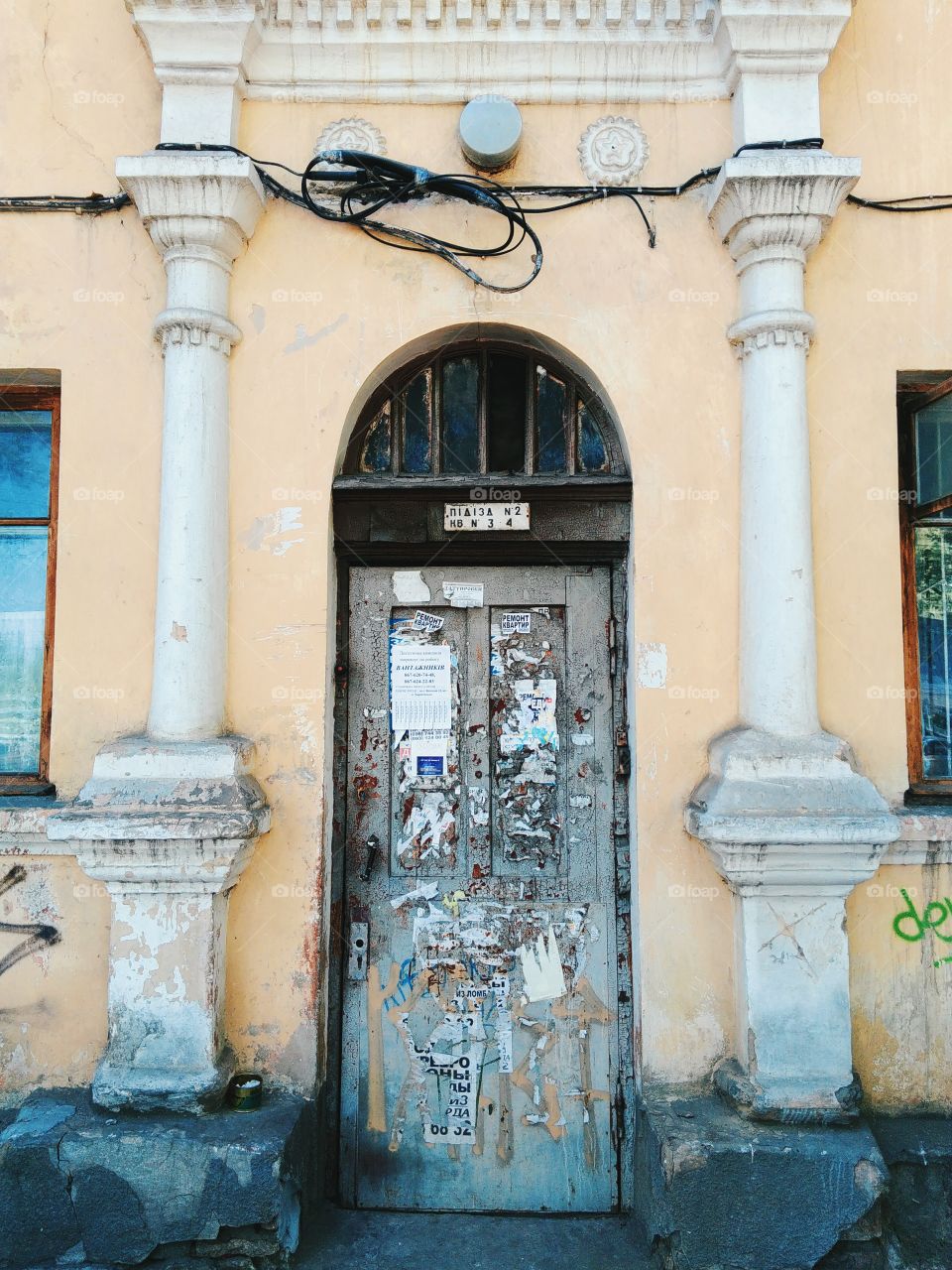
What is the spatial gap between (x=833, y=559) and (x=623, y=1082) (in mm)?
2394

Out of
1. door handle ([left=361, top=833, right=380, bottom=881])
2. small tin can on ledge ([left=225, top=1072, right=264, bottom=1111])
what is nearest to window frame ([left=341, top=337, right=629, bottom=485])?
door handle ([left=361, top=833, right=380, bottom=881])

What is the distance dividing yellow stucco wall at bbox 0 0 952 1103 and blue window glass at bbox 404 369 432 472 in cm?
26

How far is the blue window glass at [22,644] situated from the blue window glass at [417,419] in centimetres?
168

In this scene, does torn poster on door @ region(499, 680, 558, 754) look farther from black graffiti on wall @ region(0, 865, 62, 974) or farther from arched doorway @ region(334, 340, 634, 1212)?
black graffiti on wall @ region(0, 865, 62, 974)

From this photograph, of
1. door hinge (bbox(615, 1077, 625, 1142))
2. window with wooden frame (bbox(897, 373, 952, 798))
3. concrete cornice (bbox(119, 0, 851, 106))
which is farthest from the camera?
window with wooden frame (bbox(897, 373, 952, 798))


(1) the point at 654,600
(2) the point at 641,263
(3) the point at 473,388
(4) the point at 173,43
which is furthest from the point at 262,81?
(1) the point at 654,600

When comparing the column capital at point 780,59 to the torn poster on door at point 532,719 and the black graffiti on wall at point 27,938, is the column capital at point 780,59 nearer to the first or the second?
the torn poster on door at point 532,719

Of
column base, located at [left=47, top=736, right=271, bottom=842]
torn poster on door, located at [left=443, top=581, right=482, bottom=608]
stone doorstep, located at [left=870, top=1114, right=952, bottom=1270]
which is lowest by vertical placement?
stone doorstep, located at [left=870, top=1114, right=952, bottom=1270]

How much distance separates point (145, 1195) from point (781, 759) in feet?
9.25

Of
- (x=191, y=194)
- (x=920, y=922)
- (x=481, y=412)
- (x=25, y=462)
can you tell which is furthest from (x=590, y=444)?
(x=25, y=462)

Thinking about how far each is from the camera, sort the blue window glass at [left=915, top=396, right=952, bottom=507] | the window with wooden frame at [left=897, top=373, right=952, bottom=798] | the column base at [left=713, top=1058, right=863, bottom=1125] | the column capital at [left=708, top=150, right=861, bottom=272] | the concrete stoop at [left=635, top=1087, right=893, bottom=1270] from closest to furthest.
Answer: the concrete stoop at [left=635, top=1087, right=893, bottom=1270]
the column base at [left=713, top=1058, right=863, bottom=1125]
the column capital at [left=708, top=150, right=861, bottom=272]
the window with wooden frame at [left=897, top=373, right=952, bottom=798]
the blue window glass at [left=915, top=396, right=952, bottom=507]

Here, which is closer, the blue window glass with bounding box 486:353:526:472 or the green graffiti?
the green graffiti

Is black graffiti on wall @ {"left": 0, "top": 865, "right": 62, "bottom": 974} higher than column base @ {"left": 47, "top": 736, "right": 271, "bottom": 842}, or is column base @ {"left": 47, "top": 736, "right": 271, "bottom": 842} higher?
column base @ {"left": 47, "top": 736, "right": 271, "bottom": 842}

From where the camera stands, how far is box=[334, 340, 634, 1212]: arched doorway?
12.2ft
